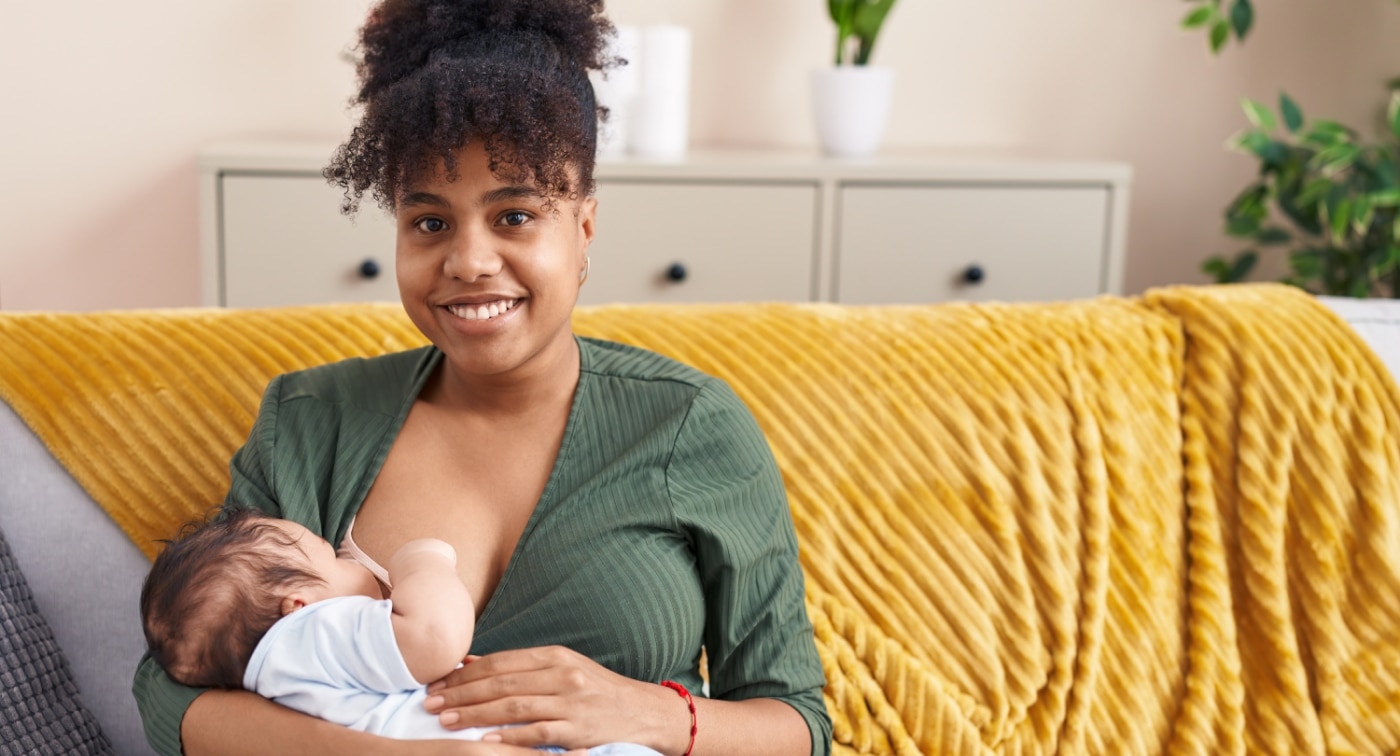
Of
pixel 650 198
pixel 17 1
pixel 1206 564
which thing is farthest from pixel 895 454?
pixel 17 1

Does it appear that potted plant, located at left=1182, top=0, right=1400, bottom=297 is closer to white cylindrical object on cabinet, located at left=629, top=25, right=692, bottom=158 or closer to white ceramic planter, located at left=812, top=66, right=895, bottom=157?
white ceramic planter, located at left=812, top=66, right=895, bottom=157

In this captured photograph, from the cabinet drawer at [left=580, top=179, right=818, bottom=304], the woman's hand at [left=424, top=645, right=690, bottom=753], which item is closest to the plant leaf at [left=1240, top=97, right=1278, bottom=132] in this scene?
the cabinet drawer at [left=580, top=179, right=818, bottom=304]

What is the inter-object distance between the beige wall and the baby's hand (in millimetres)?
2022

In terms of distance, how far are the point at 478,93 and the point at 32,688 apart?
75cm

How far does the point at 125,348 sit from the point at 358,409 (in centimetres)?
38

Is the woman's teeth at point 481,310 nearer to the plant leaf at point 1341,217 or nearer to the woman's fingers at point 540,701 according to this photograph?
the woman's fingers at point 540,701

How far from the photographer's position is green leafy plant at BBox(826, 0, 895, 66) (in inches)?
107

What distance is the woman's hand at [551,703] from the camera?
1.07 meters

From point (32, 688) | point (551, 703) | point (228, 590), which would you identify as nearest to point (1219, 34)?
point (551, 703)

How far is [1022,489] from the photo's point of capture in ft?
4.99

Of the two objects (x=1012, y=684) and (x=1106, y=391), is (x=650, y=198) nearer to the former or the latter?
(x=1106, y=391)

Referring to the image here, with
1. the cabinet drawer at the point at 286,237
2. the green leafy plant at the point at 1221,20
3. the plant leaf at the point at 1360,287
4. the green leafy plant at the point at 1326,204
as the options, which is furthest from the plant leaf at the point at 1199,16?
the cabinet drawer at the point at 286,237

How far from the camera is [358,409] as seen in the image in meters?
1.28

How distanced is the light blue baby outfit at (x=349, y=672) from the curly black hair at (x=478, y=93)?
386 millimetres
